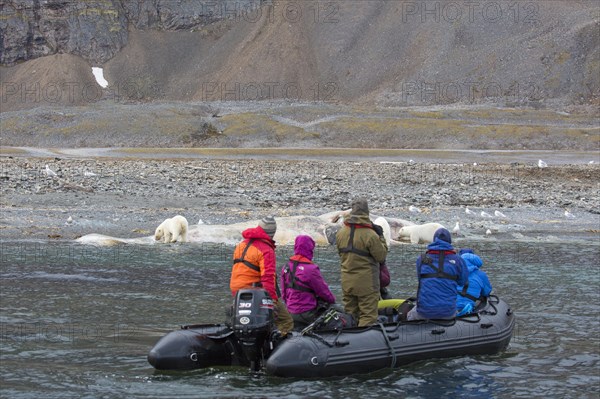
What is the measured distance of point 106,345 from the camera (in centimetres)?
1208

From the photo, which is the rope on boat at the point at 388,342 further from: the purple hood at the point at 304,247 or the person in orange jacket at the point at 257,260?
the person in orange jacket at the point at 257,260

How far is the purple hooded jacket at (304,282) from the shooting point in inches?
429

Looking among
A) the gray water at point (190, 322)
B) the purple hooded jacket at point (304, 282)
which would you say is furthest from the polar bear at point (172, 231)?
the purple hooded jacket at point (304, 282)

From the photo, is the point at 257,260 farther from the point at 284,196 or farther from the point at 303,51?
the point at 303,51

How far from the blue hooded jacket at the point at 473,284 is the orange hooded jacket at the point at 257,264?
3.42 m

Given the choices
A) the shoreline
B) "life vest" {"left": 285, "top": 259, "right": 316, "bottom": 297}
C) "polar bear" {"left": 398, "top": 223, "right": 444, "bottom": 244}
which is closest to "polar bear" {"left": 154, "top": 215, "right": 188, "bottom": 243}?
"polar bear" {"left": 398, "top": 223, "right": 444, "bottom": 244}

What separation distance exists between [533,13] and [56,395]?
336ft

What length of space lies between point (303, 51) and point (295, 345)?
103 m

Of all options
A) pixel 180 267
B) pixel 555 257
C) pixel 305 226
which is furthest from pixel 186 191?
pixel 555 257

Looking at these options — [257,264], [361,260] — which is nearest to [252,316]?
[257,264]

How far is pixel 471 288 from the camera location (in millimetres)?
12742

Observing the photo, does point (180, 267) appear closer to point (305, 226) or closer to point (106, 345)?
point (305, 226)

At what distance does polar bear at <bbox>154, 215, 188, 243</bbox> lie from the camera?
21.2 m

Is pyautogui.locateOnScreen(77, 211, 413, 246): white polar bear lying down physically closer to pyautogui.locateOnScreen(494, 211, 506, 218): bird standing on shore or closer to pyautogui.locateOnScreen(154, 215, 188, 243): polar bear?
pyautogui.locateOnScreen(154, 215, 188, 243): polar bear
